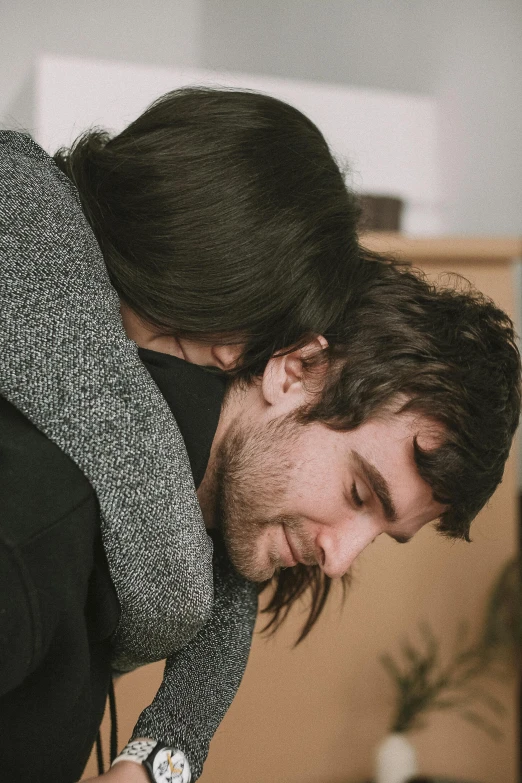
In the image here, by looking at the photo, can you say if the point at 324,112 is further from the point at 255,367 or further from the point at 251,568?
the point at 251,568

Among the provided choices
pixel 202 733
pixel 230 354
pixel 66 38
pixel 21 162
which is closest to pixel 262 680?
pixel 202 733

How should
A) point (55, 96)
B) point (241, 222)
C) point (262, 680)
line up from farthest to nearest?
point (262, 680) → point (55, 96) → point (241, 222)

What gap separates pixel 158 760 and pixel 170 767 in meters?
0.01

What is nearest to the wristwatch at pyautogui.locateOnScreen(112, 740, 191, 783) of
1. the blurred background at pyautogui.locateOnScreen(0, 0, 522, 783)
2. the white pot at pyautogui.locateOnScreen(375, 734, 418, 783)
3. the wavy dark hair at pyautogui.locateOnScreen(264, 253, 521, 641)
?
the wavy dark hair at pyautogui.locateOnScreen(264, 253, 521, 641)

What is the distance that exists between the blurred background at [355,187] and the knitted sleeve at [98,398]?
2.46 ft

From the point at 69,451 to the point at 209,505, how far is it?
35cm

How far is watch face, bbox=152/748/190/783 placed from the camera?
0.74 meters

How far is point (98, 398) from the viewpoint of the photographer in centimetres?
60

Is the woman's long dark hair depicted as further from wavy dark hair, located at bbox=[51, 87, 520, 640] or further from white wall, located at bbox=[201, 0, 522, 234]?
white wall, located at bbox=[201, 0, 522, 234]

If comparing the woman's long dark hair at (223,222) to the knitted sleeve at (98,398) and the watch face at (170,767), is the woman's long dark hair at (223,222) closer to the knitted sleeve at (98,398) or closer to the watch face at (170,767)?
the knitted sleeve at (98,398)

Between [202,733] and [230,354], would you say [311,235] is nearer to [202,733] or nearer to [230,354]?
[230,354]

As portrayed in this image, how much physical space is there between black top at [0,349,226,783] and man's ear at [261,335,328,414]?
0.35 feet

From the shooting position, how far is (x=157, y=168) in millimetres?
870

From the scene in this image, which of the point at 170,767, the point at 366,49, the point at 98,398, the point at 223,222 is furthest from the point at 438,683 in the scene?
the point at 366,49
